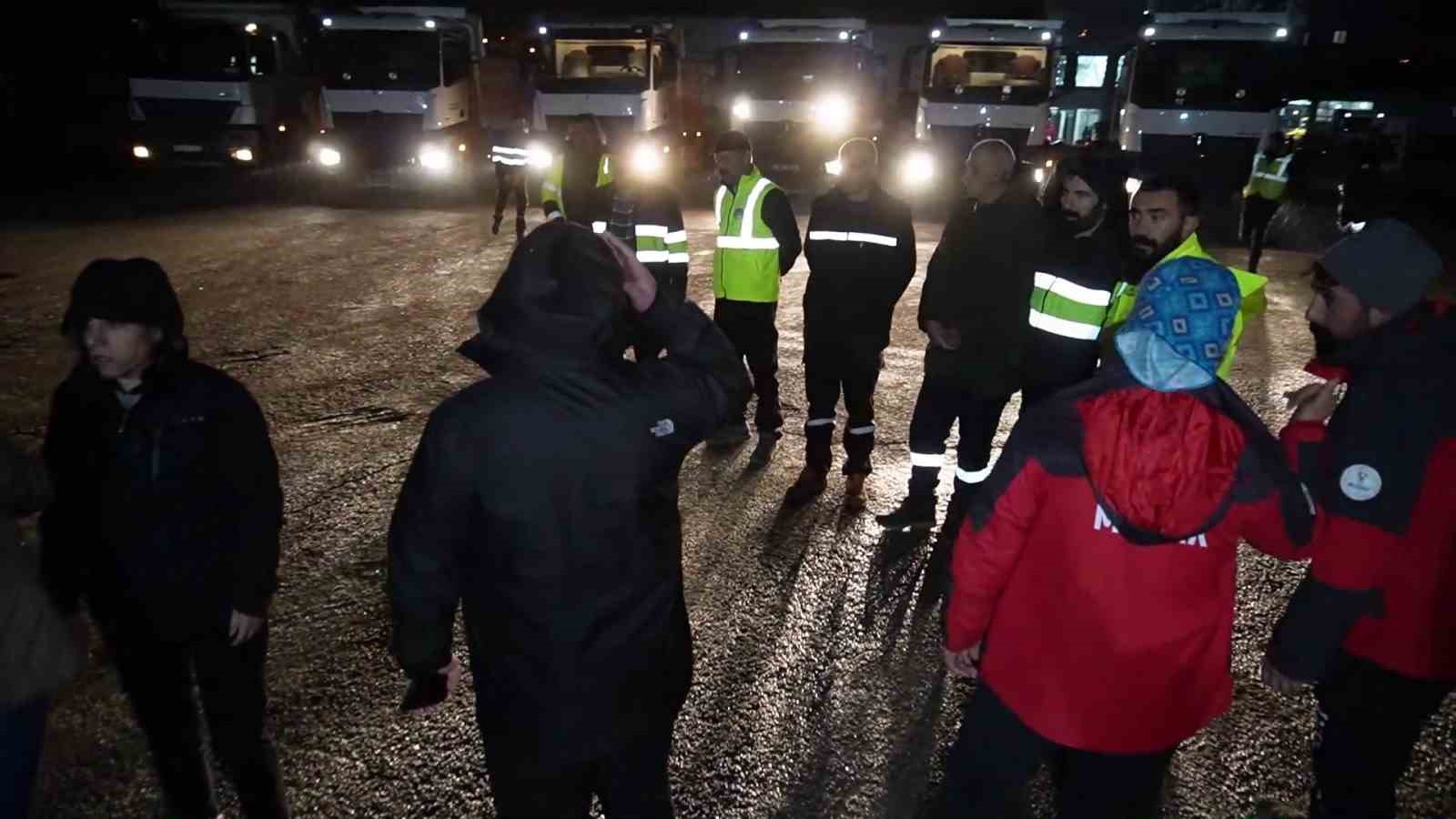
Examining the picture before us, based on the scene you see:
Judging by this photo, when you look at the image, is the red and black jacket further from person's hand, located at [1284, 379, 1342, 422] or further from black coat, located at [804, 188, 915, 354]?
black coat, located at [804, 188, 915, 354]

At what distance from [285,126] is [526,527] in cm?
1899

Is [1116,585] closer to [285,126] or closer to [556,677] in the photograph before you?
[556,677]

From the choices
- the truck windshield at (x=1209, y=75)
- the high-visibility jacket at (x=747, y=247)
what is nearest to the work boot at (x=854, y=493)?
the high-visibility jacket at (x=747, y=247)

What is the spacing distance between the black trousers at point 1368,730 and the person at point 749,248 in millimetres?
3317

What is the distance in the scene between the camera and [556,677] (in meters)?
1.83

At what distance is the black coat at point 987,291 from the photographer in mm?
4094

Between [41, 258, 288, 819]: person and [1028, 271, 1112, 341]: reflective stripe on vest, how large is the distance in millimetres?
2914

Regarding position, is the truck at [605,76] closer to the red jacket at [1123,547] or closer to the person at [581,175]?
the person at [581,175]

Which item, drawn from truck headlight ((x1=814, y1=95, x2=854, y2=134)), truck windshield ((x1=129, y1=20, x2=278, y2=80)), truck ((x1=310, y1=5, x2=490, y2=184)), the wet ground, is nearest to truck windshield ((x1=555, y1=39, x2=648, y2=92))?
truck ((x1=310, y1=5, x2=490, y2=184))

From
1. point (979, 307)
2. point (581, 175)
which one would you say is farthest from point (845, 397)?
point (581, 175)

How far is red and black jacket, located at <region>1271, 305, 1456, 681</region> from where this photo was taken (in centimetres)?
193

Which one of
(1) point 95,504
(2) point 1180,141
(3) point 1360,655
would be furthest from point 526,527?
(2) point 1180,141

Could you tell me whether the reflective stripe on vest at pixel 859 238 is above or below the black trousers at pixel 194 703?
above

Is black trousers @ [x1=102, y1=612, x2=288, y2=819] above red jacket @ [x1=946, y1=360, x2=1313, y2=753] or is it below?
below
